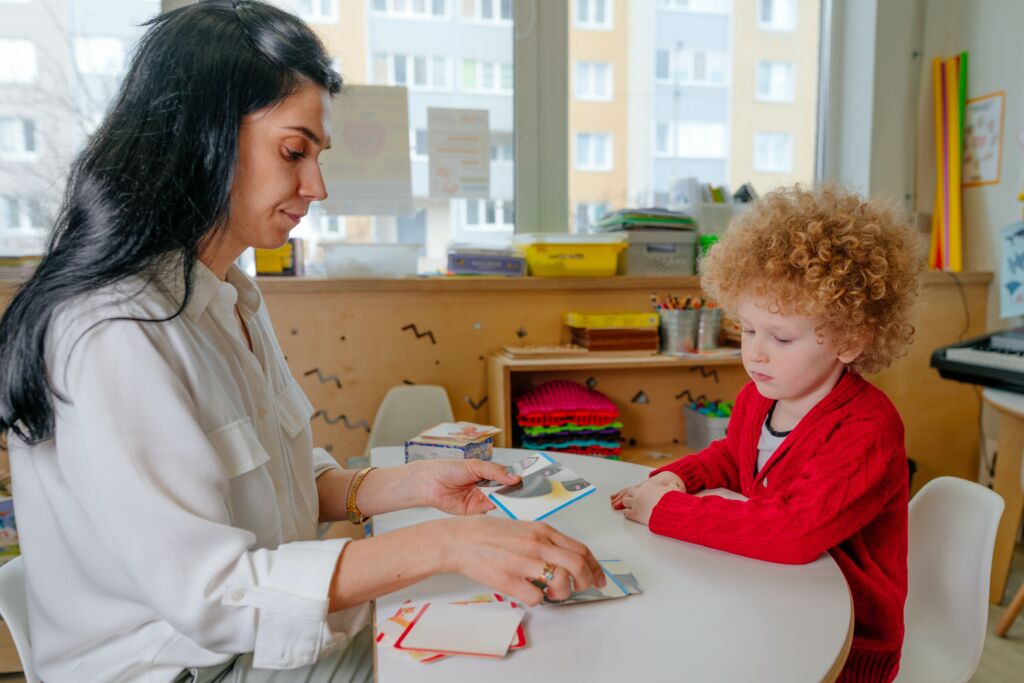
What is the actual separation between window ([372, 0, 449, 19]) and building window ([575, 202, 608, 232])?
96 centimetres

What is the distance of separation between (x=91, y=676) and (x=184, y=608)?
23cm

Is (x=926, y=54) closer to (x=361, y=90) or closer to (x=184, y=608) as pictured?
(x=361, y=90)

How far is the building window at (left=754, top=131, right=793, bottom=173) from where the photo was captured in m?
3.20

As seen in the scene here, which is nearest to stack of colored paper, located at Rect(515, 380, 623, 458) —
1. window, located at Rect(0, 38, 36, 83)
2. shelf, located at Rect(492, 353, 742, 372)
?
shelf, located at Rect(492, 353, 742, 372)

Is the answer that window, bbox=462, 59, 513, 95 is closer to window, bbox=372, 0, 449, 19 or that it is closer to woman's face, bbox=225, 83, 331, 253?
window, bbox=372, 0, 449, 19

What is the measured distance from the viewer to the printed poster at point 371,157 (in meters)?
2.64

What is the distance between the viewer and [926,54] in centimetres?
305

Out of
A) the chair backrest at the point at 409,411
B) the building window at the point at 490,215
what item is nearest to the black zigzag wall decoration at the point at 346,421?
the chair backrest at the point at 409,411

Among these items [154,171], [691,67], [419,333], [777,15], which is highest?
[777,15]

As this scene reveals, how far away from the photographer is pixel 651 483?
128 centimetres

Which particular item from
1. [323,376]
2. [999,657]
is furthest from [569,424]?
[999,657]

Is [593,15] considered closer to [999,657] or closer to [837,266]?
[837,266]

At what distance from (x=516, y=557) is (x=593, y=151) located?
243 centimetres

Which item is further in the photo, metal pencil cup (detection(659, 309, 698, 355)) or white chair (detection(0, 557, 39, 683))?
metal pencil cup (detection(659, 309, 698, 355))
